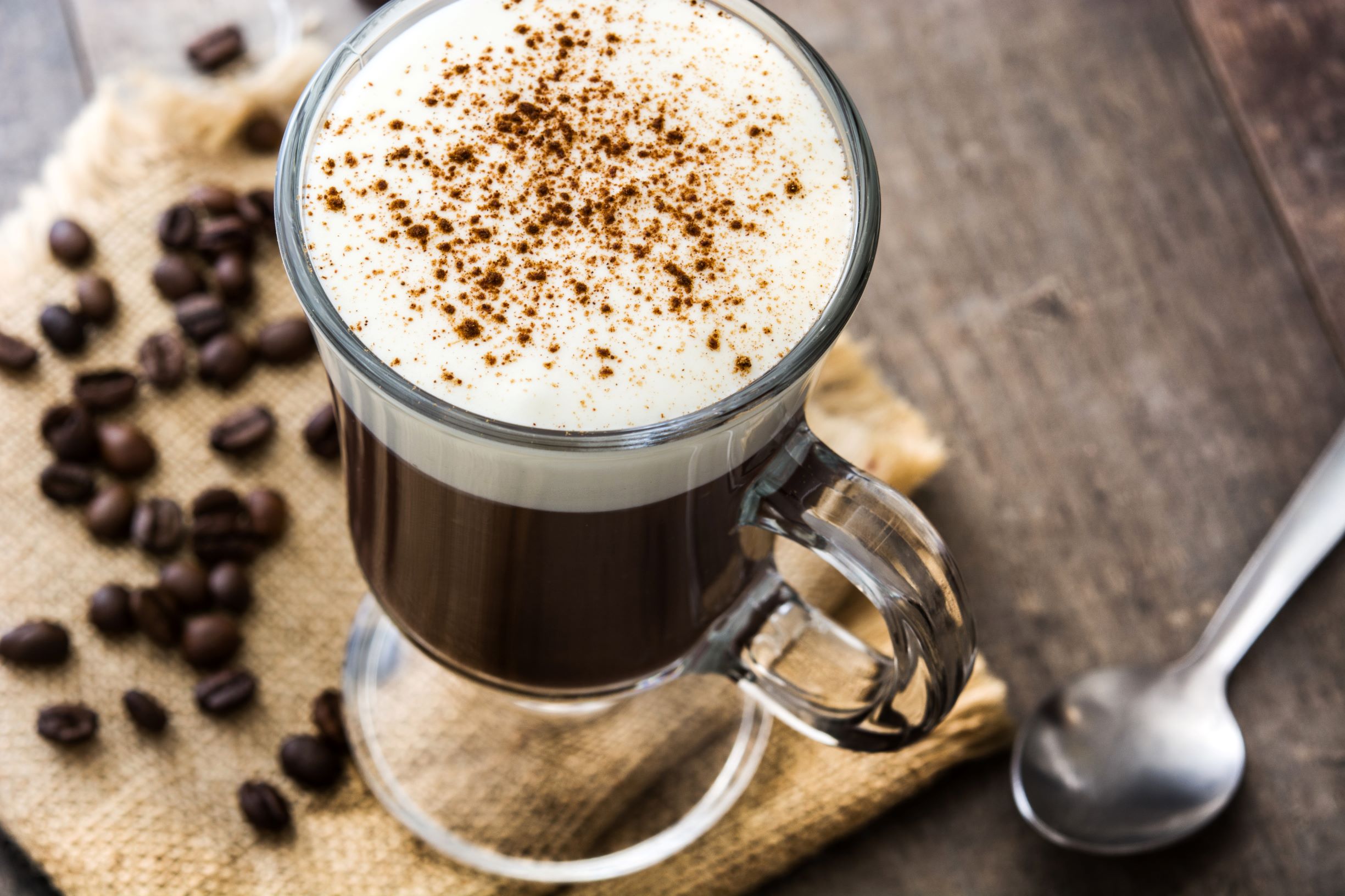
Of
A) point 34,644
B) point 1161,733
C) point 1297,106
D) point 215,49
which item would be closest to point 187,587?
point 34,644

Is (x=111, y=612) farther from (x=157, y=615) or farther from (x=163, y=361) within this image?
(x=163, y=361)

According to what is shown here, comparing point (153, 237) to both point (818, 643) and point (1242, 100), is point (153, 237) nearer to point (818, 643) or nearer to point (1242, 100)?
point (818, 643)

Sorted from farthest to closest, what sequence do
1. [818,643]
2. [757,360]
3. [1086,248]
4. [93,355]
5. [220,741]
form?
[1086,248]
[93,355]
[220,741]
[818,643]
[757,360]

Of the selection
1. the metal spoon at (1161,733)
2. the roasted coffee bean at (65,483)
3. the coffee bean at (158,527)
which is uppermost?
the roasted coffee bean at (65,483)

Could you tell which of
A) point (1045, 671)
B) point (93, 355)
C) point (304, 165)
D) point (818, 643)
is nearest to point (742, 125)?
point (304, 165)

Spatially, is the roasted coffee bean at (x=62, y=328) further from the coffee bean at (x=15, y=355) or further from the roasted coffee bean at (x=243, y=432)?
the roasted coffee bean at (x=243, y=432)

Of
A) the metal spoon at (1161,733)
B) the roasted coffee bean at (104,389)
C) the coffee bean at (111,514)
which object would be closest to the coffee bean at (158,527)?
the coffee bean at (111,514)
